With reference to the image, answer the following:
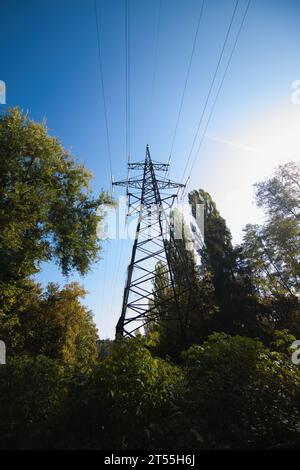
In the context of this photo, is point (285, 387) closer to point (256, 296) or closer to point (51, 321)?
point (256, 296)

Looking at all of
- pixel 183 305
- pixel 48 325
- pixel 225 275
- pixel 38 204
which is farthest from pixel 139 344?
pixel 48 325

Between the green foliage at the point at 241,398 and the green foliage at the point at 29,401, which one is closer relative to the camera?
the green foliage at the point at 241,398

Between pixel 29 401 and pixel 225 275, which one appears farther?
pixel 225 275

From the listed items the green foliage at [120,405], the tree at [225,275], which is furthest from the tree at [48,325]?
the green foliage at [120,405]

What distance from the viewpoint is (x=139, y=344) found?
343 centimetres

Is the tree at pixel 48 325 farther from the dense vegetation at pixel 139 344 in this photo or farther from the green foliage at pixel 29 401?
the green foliage at pixel 29 401

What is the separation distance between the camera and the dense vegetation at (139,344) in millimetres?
2754

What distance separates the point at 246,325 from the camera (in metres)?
19.2

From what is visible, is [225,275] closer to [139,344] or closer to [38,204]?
[38,204]

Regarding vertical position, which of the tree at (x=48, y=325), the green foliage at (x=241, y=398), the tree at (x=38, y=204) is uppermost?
the tree at (x=38, y=204)

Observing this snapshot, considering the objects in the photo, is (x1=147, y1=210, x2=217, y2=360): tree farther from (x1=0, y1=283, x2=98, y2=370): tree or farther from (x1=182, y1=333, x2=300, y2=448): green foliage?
(x1=182, y1=333, x2=300, y2=448): green foliage

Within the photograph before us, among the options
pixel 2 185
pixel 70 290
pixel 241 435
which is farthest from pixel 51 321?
pixel 241 435
